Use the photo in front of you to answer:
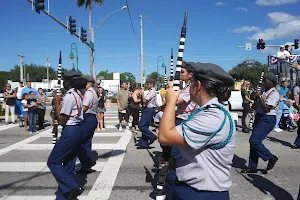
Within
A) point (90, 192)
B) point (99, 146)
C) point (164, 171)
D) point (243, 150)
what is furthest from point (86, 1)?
point (164, 171)

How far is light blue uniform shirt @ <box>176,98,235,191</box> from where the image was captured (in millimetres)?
1809

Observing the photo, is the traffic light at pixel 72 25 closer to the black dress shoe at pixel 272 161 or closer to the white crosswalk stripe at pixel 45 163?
the white crosswalk stripe at pixel 45 163

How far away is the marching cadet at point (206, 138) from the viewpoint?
181cm

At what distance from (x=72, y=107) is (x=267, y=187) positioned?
348 cm

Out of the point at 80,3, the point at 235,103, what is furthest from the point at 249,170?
the point at 80,3

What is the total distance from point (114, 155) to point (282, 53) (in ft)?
40.3

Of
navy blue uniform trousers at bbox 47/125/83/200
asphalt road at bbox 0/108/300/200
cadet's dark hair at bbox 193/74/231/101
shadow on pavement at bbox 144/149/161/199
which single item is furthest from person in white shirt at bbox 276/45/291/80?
cadet's dark hair at bbox 193/74/231/101

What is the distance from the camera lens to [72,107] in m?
4.19

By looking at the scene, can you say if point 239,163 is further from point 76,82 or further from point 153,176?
point 76,82

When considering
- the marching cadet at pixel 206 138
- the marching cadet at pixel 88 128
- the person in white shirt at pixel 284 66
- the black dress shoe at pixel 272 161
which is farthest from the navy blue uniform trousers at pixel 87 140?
the person in white shirt at pixel 284 66

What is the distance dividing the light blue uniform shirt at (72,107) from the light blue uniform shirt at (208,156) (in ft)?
8.55

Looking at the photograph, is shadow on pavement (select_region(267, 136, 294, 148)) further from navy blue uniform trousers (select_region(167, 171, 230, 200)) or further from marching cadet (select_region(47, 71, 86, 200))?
navy blue uniform trousers (select_region(167, 171, 230, 200))

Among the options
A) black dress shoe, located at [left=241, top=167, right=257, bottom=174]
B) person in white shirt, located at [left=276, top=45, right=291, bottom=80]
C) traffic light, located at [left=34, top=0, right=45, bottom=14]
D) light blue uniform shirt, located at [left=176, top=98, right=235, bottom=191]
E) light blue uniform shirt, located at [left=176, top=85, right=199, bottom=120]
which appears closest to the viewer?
light blue uniform shirt, located at [left=176, top=98, right=235, bottom=191]

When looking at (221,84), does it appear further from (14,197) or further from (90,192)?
(14,197)
